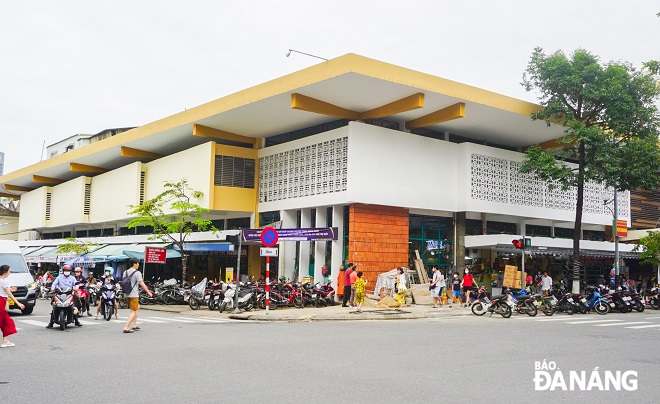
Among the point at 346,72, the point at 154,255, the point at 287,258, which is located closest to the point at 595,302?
the point at 346,72

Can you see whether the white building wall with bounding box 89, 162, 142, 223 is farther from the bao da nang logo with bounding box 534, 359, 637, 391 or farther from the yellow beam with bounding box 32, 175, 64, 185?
the bao da nang logo with bounding box 534, 359, 637, 391

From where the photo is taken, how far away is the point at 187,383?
777 cm

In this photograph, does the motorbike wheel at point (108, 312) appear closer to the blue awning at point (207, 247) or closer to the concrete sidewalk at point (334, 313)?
the concrete sidewalk at point (334, 313)

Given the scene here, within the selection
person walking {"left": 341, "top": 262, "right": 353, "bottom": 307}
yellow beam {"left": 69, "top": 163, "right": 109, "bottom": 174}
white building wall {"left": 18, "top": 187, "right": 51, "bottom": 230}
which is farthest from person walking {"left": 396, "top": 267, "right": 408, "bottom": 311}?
white building wall {"left": 18, "top": 187, "right": 51, "bottom": 230}

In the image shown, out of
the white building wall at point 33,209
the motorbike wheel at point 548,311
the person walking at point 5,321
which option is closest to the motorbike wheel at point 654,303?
the motorbike wheel at point 548,311

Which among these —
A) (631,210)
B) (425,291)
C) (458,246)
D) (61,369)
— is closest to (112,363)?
(61,369)

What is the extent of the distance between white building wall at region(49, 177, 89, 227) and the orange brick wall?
25392 mm

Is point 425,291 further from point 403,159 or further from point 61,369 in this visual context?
point 61,369

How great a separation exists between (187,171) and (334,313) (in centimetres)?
1537

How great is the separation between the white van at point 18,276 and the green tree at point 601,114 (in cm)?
2118

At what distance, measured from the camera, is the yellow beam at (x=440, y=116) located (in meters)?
25.3

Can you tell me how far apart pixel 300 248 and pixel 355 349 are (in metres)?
17.3

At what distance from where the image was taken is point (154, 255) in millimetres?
26625

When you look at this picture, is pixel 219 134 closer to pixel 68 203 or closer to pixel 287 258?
pixel 287 258
